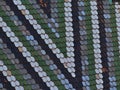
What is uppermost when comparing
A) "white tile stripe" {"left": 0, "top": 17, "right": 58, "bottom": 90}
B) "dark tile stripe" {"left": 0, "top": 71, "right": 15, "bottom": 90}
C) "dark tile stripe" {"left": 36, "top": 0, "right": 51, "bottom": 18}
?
"dark tile stripe" {"left": 36, "top": 0, "right": 51, "bottom": 18}

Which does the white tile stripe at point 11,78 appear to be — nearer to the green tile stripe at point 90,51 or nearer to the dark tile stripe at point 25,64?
the dark tile stripe at point 25,64

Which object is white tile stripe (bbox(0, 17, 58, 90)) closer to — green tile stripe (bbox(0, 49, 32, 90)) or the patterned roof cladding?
the patterned roof cladding

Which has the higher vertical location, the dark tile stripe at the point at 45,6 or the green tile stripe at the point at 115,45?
the dark tile stripe at the point at 45,6

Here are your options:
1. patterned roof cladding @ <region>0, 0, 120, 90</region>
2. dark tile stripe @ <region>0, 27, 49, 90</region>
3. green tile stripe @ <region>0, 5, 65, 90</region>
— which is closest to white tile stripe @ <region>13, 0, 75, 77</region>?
patterned roof cladding @ <region>0, 0, 120, 90</region>

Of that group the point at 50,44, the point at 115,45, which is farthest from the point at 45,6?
Result: the point at 115,45

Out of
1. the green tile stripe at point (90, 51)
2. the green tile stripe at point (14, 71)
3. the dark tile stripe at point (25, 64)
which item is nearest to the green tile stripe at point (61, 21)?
the green tile stripe at point (90, 51)

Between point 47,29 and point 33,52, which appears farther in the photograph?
point 47,29

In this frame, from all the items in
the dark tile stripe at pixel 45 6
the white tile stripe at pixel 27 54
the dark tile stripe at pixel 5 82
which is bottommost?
the dark tile stripe at pixel 5 82


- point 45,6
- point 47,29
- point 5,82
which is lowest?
point 5,82

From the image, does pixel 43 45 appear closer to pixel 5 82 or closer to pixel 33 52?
pixel 33 52
